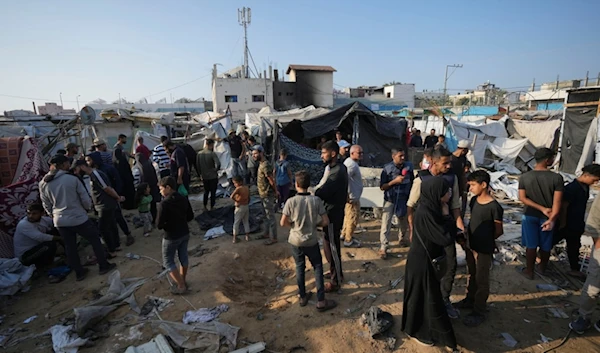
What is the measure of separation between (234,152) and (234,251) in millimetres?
3833

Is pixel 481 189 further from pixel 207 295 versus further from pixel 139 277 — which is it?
pixel 139 277

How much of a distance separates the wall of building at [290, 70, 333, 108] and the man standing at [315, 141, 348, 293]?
28.1 m

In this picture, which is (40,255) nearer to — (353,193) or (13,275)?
(13,275)

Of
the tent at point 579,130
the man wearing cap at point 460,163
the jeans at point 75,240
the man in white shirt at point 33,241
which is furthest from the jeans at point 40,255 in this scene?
the tent at point 579,130

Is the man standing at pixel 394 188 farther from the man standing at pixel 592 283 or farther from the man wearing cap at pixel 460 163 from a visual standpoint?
the man standing at pixel 592 283

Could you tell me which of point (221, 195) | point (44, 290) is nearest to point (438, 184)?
point (44, 290)

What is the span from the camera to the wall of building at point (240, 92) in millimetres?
28844

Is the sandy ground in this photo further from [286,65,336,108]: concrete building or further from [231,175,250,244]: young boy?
[286,65,336,108]: concrete building

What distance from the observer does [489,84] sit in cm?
3594

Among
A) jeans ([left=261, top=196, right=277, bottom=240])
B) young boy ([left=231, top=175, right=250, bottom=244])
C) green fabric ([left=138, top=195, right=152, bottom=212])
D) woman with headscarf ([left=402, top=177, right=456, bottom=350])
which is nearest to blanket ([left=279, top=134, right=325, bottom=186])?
jeans ([left=261, top=196, right=277, bottom=240])

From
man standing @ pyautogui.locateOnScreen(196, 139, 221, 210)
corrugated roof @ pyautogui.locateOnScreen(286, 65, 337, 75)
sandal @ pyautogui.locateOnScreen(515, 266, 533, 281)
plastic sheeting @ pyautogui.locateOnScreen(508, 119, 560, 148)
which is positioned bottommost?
sandal @ pyautogui.locateOnScreen(515, 266, 533, 281)

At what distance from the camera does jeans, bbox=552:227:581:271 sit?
13.0 feet

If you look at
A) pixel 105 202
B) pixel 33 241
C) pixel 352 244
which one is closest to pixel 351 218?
pixel 352 244

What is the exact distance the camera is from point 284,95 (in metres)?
31.6
